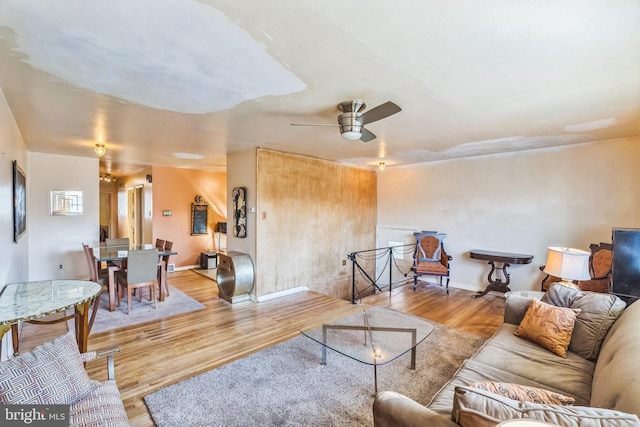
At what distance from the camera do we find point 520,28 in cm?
158

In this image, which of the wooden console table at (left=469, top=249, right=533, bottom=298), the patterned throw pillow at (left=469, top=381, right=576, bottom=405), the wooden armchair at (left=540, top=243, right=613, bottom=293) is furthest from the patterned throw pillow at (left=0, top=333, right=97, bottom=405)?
the wooden console table at (left=469, top=249, right=533, bottom=298)

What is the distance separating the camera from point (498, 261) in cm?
479

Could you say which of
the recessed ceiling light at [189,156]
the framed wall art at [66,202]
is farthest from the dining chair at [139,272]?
the framed wall art at [66,202]

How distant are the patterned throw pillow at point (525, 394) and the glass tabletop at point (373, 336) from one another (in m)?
0.90

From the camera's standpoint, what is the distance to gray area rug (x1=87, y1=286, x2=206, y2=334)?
380 cm

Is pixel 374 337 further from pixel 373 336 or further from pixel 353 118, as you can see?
pixel 353 118

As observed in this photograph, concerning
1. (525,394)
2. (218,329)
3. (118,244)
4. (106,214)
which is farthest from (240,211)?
(106,214)

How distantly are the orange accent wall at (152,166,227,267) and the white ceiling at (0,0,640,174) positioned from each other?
332 centimetres

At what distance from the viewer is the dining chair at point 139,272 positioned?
416cm

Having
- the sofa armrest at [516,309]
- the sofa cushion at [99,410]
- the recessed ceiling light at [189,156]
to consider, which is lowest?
the sofa cushion at [99,410]

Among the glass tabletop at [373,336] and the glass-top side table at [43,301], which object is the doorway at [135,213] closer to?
the glass-top side table at [43,301]

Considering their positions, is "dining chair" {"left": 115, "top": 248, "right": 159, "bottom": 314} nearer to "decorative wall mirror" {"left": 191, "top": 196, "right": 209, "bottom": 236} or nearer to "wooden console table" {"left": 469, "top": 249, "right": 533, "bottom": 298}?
"decorative wall mirror" {"left": 191, "top": 196, "right": 209, "bottom": 236}

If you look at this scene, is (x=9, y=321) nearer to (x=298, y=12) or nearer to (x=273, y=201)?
(x=298, y=12)

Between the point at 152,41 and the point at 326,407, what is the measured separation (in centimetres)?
279
